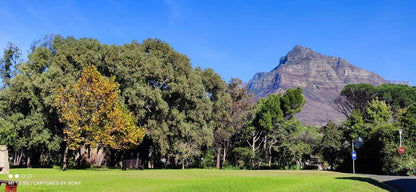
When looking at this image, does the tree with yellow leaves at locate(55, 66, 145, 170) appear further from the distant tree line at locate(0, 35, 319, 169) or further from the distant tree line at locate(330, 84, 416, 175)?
the distant tree line at locate(330, 84, 416, 175)

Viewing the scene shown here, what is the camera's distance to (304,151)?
5491 cm

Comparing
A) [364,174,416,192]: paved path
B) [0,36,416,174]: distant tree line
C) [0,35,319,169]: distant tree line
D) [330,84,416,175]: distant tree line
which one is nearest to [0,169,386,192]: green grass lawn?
[364,174,416,192]: paved path

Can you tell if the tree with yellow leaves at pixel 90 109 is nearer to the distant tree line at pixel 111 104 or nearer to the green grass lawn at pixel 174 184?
the distant tree line at pixel 111 104

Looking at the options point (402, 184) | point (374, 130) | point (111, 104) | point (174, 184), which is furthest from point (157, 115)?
point (374, 130)

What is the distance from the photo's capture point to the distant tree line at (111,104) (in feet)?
94.9

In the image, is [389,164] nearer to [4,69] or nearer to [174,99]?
[174,99]

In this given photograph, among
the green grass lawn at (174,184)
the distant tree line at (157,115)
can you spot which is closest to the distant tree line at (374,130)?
the distant tree line at (157,115)

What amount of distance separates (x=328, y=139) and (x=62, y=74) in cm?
4198

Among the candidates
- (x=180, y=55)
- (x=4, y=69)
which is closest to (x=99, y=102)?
(x=180, y=55)

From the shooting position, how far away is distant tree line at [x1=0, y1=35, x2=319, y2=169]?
28.9 metres

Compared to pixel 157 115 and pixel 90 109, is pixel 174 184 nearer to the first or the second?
pixel 90 109

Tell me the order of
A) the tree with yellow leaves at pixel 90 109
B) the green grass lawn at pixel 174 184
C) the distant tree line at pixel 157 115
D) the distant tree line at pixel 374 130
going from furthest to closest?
the distant tree line at pixel 374 130
the distant tree line at pixel 157 115
the tree with yellow leaves at pixel 90 109
the green grass lawn at pixel 174 184

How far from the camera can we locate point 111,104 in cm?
2911

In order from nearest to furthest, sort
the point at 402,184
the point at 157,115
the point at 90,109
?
the point at 402,184
the point at 90,109
the point at 157,115
